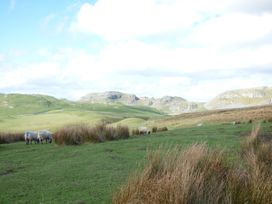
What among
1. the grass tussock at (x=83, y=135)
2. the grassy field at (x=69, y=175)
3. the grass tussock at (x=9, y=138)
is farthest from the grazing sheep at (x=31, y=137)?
the grassy field at (x=69, y=175)

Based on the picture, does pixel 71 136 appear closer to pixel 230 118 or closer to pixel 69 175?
pixel 69 175

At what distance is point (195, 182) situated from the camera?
4.64m

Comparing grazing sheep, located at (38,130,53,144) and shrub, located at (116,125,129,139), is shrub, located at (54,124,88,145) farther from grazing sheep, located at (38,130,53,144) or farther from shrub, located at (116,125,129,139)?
grazing sheep, located at (38,130,53,144)

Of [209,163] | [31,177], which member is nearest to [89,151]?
[31,177]

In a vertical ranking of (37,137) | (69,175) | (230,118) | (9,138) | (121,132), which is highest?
(230,118)

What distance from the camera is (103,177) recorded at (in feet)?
28.9

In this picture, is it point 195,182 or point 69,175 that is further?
point 69,175

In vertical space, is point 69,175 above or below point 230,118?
below

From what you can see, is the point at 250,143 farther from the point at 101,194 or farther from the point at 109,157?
the point at 101,194

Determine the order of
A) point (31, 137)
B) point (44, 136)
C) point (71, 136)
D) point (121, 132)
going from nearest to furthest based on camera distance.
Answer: point (71, 136)
point (121, 132)
point (31, 137)
point (44, 136)

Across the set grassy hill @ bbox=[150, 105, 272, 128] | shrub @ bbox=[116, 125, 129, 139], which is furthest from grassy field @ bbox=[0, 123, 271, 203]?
grassy hill @ bbox=[150, 105, 272, 128]

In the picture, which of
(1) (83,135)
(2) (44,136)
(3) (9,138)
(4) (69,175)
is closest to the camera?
(4) (69,175)

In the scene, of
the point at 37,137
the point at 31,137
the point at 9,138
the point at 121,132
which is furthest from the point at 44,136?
the point at 121,132

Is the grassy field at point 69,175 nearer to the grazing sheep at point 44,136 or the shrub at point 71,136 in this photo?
the shrub at point 71,136
